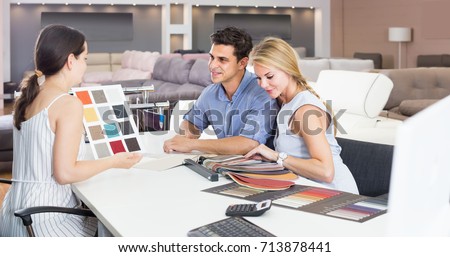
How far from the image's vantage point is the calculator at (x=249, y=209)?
1.78 m

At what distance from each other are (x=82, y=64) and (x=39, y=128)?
0.31 meters

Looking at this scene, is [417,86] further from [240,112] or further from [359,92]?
[240,112]

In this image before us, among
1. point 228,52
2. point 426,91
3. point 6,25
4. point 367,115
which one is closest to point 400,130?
point 228,52

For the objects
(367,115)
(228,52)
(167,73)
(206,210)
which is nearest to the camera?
(206,210)

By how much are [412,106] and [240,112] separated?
3.98 metres

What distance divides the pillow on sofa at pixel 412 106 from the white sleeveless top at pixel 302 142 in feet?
13.4

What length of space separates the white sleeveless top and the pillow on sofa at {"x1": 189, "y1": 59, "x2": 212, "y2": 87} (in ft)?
18.6

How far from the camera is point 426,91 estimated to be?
7.16m

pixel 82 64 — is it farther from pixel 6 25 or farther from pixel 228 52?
pixel 6 25

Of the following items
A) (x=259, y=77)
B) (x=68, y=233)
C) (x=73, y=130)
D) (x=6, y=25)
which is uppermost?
(x=6, y=25)

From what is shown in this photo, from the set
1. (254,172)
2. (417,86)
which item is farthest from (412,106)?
(254,172)

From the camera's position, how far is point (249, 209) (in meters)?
1.80

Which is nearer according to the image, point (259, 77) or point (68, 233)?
point (68, 233)

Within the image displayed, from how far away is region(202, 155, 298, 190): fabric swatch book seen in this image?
219cm
